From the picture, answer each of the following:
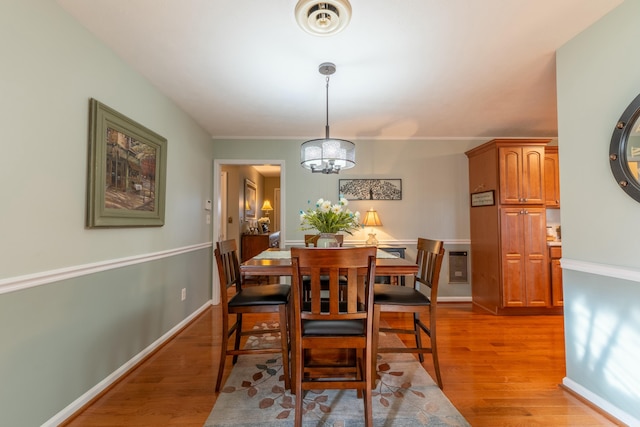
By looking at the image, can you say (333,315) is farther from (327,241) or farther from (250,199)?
(250,199)

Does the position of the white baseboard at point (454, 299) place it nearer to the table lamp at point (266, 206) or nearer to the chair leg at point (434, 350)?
the chair leg at point (434, 350)

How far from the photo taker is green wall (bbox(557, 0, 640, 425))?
1.55m

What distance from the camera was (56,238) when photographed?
5.13 ft

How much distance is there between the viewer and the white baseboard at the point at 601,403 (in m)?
1.55

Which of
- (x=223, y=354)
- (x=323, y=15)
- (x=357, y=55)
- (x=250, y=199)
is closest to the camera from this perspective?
(x=323, y=15)

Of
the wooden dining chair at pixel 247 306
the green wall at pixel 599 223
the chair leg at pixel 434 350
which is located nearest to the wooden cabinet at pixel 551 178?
the green wall at pixel 599 223

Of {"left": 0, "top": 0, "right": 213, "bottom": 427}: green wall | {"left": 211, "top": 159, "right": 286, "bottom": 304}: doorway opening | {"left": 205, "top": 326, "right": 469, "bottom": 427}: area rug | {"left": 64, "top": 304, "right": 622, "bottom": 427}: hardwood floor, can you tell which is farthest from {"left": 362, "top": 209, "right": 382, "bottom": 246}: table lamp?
{"left": 0, "top": 0, "right": 213, "bottom": 427}: green wall

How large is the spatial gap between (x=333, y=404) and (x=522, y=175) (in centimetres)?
317

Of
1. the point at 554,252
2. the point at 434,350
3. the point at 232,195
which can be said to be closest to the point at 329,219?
the point at 434,350

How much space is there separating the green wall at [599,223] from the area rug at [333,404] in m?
0.89

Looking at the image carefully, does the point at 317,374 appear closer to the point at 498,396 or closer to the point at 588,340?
the point at 498,396

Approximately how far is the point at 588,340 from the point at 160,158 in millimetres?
3399

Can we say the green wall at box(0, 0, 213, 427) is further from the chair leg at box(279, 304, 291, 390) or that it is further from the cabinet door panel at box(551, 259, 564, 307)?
the cabinet door panel at box(551, 259, 564, 307)

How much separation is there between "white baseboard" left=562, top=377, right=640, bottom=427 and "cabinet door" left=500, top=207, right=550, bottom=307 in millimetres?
1497
